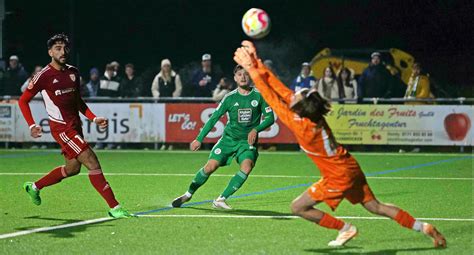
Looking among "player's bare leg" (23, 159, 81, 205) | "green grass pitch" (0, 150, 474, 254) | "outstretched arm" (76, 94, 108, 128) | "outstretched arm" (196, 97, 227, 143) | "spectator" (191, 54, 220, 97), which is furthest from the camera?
"spectator" (191, 54, 220, 97)

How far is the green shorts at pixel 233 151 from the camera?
13391 millimetres

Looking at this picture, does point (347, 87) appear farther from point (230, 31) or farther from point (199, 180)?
point (230, 31)

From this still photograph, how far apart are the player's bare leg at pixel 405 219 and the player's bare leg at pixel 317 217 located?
1.00 ft

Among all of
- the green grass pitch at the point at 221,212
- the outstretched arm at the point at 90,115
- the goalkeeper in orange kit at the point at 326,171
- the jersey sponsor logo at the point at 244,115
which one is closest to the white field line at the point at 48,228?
the green grass pitch at the point at 221,212

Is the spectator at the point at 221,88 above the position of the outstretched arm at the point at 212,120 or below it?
below

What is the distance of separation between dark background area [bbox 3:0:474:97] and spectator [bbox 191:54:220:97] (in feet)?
32.7

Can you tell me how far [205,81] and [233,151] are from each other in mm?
11747

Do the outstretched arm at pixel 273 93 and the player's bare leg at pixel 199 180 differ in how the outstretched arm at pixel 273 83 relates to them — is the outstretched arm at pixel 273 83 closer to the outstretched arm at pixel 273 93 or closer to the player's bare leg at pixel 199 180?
the outstretched arm at pixel 273 93

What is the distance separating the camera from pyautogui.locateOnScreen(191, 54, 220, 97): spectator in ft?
82.2

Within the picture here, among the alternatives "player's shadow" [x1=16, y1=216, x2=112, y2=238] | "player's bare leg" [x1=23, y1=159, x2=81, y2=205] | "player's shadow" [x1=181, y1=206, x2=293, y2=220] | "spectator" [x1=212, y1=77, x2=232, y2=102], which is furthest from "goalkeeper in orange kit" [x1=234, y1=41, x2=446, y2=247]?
"spectator" [x1=212, y1=77, x2=232, y2=102]

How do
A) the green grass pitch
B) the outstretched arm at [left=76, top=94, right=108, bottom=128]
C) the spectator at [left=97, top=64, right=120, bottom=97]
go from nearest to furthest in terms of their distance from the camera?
the green grass pitch → the outstretched arm at [left=76, top=94, right=108, bottom=128] → the spectator at [left=97, top=64, right=120, bottom=97]

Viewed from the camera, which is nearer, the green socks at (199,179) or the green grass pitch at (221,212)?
the green grass pitch at (221,212)

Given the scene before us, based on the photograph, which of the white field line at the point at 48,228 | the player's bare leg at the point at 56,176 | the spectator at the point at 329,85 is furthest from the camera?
the spectator at the point at 329,85

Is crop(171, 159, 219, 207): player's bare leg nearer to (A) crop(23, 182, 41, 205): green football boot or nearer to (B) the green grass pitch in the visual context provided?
(B) the green grass pitch
